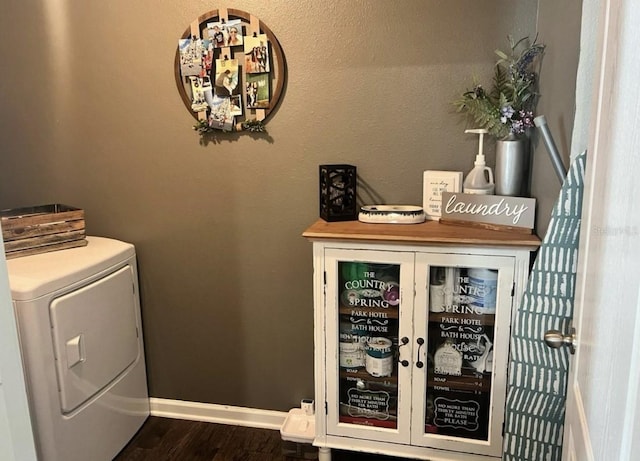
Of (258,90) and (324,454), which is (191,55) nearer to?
(258,90)

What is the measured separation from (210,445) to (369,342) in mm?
948

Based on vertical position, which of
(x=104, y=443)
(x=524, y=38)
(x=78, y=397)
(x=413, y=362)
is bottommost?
(x=104, y=443)

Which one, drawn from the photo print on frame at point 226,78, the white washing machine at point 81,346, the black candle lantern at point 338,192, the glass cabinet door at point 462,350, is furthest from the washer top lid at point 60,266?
the glass cabinet door at point 462,350

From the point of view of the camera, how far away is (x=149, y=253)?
2314 mm

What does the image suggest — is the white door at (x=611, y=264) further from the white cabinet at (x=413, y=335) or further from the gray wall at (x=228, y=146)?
the gray wall at (x=228, y=146)

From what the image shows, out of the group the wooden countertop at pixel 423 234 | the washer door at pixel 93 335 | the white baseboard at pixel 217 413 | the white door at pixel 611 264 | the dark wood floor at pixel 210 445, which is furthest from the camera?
the white baseboard at pixel 217 413

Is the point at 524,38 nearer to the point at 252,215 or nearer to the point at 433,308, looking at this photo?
the point at 433,308

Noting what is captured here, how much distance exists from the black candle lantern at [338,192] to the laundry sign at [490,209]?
0.36m

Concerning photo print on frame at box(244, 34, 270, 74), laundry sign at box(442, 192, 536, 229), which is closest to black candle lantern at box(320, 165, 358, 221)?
laundry sign at box(442, 192, 536, 229)

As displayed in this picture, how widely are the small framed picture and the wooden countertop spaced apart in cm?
7

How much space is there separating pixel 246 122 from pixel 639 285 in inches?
67.3

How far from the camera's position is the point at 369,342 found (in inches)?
72.6

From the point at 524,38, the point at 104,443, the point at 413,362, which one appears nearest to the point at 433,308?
the point at 413,362

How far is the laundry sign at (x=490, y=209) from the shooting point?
1.63 m
